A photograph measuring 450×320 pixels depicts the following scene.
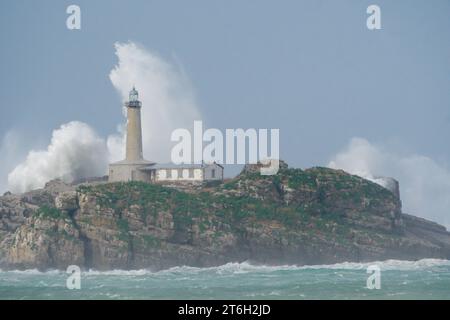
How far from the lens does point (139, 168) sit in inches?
4968

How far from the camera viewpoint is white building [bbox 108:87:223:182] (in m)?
125

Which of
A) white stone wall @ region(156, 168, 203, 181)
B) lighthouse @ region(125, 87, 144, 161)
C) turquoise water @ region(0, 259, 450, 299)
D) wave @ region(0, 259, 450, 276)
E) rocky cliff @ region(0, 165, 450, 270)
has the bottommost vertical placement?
turquoise water @ region(0, 259, 450, 299)

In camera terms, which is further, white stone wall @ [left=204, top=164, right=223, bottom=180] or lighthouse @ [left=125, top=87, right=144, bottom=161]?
lighthouse @ [left=125, top=87, right=144, bottom=161]

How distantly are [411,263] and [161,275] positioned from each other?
21.3 m

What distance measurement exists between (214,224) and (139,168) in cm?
1392

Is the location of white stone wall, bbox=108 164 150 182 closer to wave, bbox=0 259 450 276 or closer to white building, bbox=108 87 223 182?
white building, bbox=108 87 223 182

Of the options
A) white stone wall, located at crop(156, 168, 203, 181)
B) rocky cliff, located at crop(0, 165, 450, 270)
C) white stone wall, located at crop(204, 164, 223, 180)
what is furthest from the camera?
white stone wall, located at crop(204, 164, 223, 180)

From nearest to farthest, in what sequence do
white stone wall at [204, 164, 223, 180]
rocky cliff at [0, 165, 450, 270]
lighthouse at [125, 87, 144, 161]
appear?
rocky cliff at [0, 165, 450, 270], white stone wall at [204, 164, 223, 180], lighthouse at [125, 87, 144, 161]

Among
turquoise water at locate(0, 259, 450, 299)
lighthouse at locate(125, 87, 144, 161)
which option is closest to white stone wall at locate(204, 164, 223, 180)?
lighthouse at locate(125, 87, 144, 161)

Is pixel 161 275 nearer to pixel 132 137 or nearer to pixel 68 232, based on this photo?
pixel 68 232

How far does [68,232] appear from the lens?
110m

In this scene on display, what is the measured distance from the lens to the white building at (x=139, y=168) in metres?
125

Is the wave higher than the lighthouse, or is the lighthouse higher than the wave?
the lighthouse
